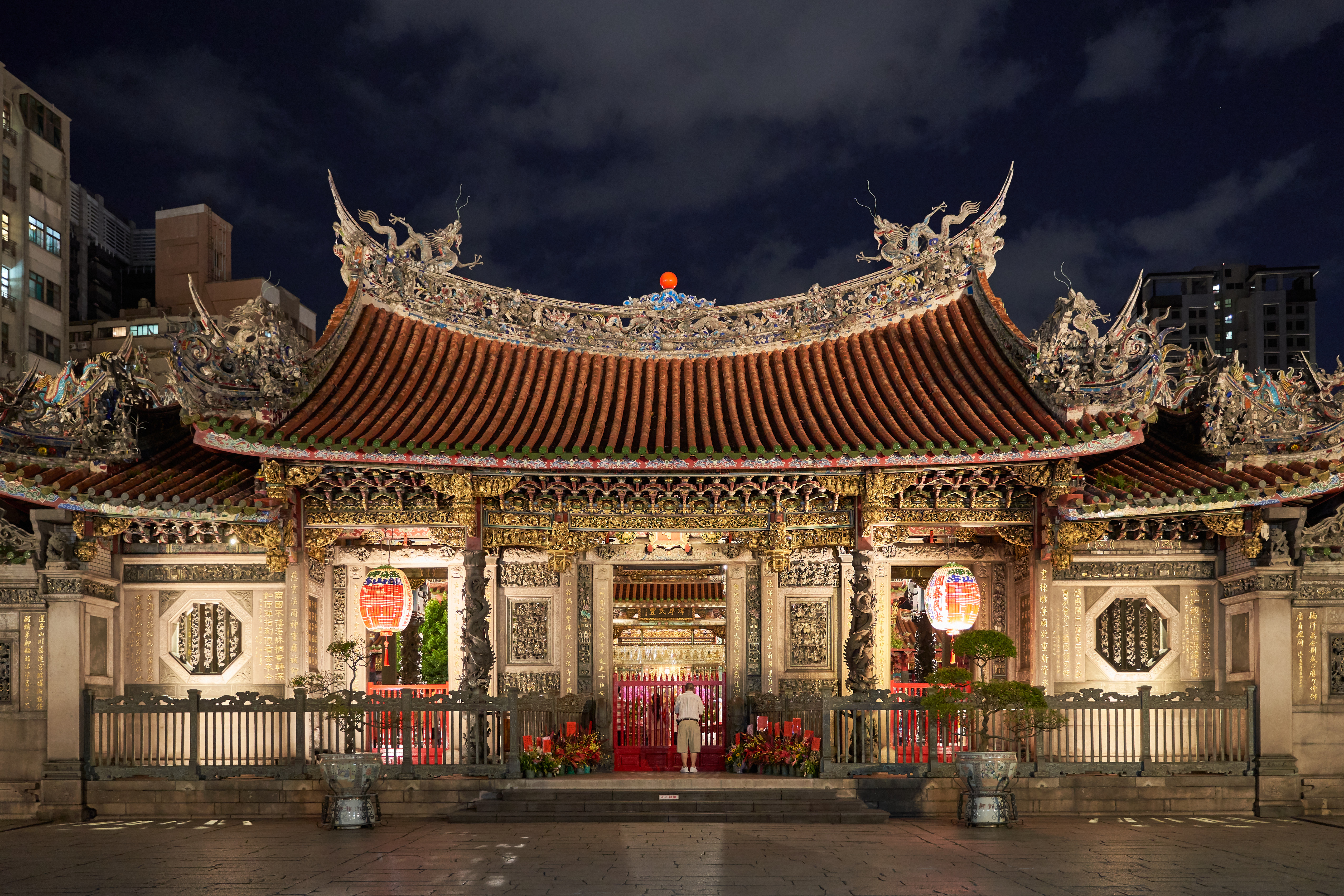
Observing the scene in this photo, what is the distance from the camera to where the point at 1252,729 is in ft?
51.9

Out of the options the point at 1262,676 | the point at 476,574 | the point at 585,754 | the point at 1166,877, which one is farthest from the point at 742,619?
the point at 1166,877

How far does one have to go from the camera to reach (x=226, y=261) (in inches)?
2109

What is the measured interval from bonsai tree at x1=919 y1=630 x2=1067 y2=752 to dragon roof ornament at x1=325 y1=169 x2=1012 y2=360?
254 inches

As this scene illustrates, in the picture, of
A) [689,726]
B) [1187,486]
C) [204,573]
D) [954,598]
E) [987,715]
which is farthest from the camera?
[689,726]

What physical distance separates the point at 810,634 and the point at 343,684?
7432mm

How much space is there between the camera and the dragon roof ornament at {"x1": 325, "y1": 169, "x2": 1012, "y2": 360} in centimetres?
1911

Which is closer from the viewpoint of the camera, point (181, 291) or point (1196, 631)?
point (1196, 631)

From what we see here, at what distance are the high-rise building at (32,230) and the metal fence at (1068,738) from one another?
33.6 metres

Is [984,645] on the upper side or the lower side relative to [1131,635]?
upper

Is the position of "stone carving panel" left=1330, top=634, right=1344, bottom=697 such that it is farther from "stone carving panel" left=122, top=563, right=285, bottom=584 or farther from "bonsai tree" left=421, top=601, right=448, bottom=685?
"bonsai tree" left=421, top=601, right=448, bottom=685

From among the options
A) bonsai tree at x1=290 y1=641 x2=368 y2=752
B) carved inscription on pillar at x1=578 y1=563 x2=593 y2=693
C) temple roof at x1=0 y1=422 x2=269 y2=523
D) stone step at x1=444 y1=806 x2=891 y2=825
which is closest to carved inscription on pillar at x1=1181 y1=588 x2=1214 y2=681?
stone step at x1=444 y1=806 x2=891 y2=825

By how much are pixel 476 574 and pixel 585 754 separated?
311 cm

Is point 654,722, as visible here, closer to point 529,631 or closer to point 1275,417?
point 529,631

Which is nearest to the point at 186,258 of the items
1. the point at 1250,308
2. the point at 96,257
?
the point at 96,257
